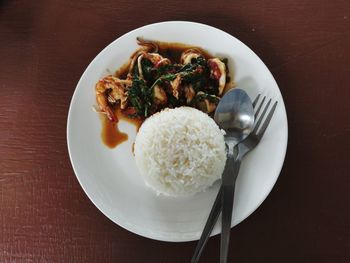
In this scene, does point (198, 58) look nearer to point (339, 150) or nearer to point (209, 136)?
point (209, 136)

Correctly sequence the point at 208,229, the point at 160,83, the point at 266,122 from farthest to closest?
the point at 160,83 → the point at 266,122 → the point at 208,229

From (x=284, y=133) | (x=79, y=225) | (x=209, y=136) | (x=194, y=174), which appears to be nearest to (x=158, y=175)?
(x=194, y=174)

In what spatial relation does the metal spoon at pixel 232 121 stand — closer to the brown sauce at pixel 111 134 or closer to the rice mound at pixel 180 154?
the rice mound at pixel 180 154

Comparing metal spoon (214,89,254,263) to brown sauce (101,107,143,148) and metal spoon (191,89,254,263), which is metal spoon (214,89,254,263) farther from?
brown sauce (101,107,143,148)

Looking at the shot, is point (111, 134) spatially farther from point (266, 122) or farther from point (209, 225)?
point (266, 122)

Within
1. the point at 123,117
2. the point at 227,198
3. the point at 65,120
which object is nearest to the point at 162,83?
the point at 123,117

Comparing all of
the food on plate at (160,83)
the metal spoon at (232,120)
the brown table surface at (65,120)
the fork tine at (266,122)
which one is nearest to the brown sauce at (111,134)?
the food on plate at (160,83)
